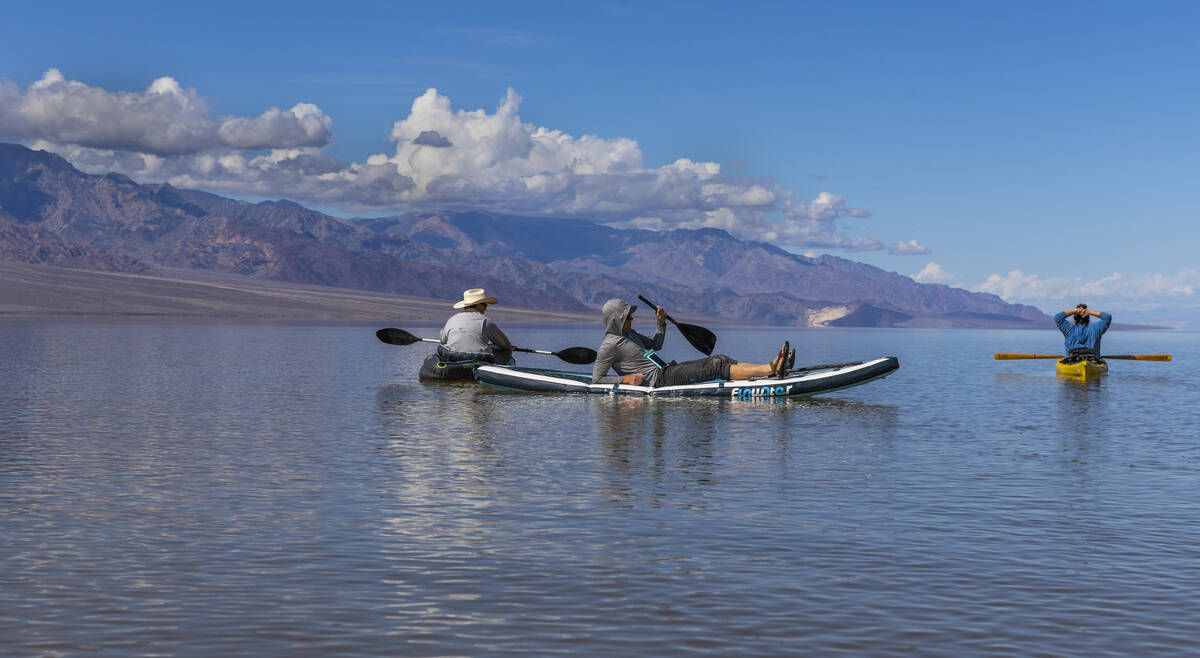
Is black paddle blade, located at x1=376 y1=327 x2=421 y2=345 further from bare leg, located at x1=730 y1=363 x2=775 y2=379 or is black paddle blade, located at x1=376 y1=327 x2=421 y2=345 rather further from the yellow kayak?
the yellow kayak

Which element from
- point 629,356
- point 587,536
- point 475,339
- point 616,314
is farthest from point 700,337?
point 587,536

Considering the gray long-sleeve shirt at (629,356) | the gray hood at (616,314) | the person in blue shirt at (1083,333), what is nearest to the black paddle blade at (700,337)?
the gray long-sleeve shirt at (629,356)

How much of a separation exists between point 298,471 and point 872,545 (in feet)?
29.3

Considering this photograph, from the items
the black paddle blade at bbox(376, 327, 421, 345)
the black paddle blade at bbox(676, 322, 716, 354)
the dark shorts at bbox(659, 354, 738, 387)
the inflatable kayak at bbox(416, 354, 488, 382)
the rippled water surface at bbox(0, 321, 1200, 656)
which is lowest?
the rippled water surface at bbox(0, 321, 1200, 656)

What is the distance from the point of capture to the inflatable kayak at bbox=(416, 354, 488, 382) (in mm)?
36312

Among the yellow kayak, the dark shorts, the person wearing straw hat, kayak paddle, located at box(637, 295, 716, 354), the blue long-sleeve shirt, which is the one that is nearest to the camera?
the dark shorts

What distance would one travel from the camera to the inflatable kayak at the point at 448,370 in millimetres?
36312

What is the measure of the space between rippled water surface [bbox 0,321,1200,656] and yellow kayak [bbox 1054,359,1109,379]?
18.5 m

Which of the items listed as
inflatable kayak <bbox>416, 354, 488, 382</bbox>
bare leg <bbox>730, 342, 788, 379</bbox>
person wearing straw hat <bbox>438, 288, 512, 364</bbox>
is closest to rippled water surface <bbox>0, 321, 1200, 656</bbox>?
bare leg <bbox>730, 342, 788, 379</bbox>

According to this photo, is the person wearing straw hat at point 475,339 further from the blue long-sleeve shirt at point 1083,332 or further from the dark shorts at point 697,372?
the blue long-sleeve shirt at point 1083,332

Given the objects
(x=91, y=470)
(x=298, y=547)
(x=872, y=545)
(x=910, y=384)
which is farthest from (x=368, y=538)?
(x=910, y=384)

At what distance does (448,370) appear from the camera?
37.2 metres

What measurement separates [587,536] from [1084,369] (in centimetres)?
3721

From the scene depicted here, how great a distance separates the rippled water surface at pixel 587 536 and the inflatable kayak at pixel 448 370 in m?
9.77
